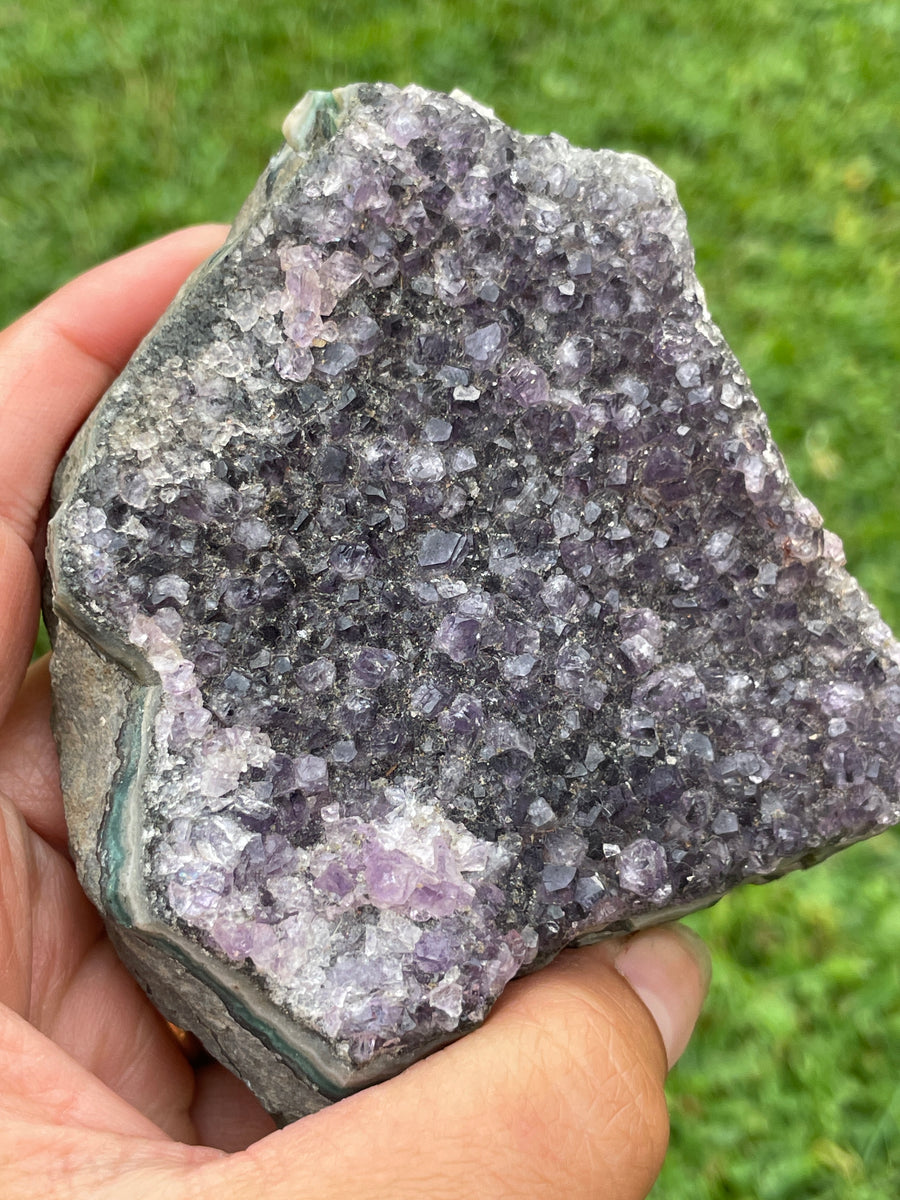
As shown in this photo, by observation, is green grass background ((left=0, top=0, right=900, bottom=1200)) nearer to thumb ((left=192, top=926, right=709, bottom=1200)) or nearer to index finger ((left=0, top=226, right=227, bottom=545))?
index finger ((left=0, top=226, right=227, bottom=545))

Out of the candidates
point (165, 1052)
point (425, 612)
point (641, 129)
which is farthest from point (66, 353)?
point (641, 129)

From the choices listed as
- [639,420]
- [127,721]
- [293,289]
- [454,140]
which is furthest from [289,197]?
[127,721]

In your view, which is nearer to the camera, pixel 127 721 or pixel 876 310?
pixel 127 721

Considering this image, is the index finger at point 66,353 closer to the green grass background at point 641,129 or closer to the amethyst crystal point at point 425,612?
the amethyst crystal point at point 425,612

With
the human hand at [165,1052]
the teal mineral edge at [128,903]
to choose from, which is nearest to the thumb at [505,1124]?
the human hand at [165,1052]

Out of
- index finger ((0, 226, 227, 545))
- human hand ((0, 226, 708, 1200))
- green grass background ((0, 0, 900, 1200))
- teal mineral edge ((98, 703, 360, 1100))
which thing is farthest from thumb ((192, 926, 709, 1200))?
green grass background ((0, 0, 900, 1200))

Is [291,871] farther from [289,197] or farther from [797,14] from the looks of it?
[797,14]
